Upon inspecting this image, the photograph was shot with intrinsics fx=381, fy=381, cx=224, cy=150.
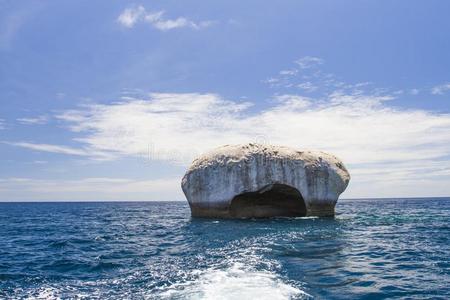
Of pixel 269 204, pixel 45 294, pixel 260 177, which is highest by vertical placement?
pixel 260 177

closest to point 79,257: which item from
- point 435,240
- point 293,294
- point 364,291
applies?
point 293,294

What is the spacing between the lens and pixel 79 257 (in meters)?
14.7

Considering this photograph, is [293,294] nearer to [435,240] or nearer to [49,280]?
[49,280]

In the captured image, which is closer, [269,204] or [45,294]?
[45,294]

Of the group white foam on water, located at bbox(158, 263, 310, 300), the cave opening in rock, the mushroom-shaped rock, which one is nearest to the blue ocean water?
white foam on water, located at bbox(158, 263, 310, 300)

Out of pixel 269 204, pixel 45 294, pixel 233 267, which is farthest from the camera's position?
pixel 269 204

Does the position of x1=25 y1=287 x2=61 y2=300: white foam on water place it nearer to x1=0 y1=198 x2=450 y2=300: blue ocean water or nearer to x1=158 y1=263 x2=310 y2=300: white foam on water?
x1=0 y1=198 x2=450 y2=300: blue ocean water

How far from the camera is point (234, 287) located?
383 inches

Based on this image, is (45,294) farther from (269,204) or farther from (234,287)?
(269,204)

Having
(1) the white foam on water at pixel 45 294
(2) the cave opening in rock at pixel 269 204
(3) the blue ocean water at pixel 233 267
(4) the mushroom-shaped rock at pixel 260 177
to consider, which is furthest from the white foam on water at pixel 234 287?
(2) the cave opening in rock at pixel 269 204

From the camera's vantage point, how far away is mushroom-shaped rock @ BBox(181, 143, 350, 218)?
29.0 m

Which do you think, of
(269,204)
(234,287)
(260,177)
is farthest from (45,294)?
(269,204)

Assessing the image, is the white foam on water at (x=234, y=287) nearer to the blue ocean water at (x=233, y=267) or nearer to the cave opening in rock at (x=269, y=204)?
the blue ocean water at (x=233, y=267)

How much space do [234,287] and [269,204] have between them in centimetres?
2506
